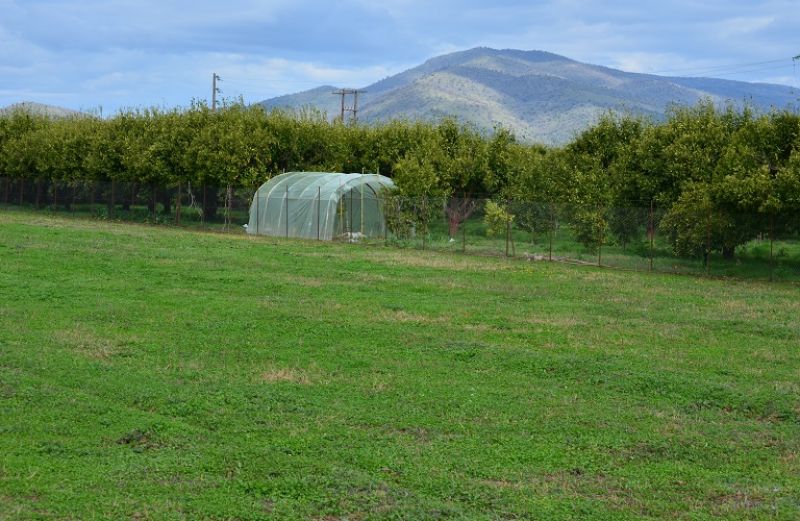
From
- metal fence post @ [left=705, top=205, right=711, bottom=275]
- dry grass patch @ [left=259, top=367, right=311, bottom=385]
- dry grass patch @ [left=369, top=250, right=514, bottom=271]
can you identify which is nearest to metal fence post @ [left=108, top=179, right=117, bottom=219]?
dry grass patch @ [left=369, top=250, right=514, bottom=271]

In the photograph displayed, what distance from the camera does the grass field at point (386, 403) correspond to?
23.5 feet

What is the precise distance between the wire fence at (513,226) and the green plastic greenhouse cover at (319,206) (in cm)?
6

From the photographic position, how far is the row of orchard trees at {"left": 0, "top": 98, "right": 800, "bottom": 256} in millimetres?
27042

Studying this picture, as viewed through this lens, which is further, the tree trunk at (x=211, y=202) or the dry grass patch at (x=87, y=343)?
the tree trunk at (x=211, y=202)

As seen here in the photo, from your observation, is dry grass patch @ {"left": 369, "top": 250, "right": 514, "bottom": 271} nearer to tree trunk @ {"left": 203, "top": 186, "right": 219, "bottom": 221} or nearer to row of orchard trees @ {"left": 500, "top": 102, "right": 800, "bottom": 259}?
row of orchard trees @ {"left": 500, "top": 102, "right": 800, "bottom": 259}

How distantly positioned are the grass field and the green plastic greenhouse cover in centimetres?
1772

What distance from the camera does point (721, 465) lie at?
8172 millimetres

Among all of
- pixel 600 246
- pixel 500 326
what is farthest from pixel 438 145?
pixel 500 326

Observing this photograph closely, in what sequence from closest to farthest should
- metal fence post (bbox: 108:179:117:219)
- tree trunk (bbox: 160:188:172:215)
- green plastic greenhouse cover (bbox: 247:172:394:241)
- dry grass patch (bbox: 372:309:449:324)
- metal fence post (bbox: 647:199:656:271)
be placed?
dry grass patch (bbox: 372:309:449:324), metal fence post (bbox: 647:199:656:271), green plastic greenhouse cover (bbox: 247:172:394:241), tree trunk (bbox: 160:188:172:215), metal fence post (bbox: 108:179:117:219)

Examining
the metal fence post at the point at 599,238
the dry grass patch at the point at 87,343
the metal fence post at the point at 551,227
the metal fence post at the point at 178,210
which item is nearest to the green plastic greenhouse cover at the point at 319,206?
the metal fence post at the point at 178,210

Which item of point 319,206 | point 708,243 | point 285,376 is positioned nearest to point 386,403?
point 285,376

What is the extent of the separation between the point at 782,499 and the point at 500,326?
8442mm

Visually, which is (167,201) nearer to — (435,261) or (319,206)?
(319,206)

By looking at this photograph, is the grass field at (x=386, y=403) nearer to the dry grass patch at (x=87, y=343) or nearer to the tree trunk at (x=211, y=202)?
the dry grass patch at (x=87, y=343)
